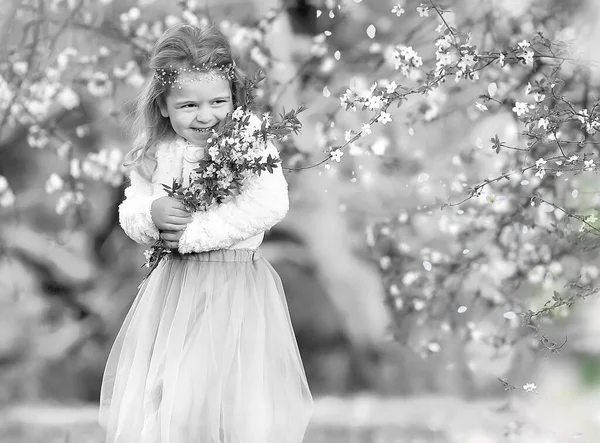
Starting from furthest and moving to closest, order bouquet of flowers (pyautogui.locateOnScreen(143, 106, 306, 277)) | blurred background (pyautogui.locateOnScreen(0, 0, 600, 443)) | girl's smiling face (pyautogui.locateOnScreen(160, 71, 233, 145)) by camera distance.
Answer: blurred background (pyautogui.locateOnScreen(0, 0, 600, 443)) → girl's smiling face (pyautogui.locateOnScreen(160, 71, 233, 145)) → bouquet of flowers (pyautogui.locateOnScreen(143, 106, 306, 277))

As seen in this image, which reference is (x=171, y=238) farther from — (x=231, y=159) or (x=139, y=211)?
(x=231, y=159)

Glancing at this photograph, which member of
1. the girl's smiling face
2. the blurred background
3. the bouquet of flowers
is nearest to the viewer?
the bouquet of flowers

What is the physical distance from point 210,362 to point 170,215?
0.35 metres

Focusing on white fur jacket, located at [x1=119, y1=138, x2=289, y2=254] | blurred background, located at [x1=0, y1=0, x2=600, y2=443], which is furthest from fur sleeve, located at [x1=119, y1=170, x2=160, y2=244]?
blurred background, located at [x1=0, y1=0, x2=600, y2=443]

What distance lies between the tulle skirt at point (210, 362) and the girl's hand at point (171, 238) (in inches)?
2.5

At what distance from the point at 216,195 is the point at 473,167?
1662mm

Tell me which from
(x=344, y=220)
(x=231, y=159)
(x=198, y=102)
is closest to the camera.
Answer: (x=231, y=159)

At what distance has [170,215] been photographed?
81.0 inches

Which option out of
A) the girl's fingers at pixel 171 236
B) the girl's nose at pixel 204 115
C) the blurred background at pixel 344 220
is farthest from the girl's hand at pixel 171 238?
the blurred background at pixel 344 220

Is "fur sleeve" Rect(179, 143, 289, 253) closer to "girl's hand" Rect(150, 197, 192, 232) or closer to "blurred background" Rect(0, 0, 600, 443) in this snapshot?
"girl's hand" Rect(150, 197, 192, 232)

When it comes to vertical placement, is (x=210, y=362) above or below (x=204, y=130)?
below

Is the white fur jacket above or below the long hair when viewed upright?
below

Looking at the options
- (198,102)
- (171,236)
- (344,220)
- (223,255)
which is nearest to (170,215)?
(171,236)

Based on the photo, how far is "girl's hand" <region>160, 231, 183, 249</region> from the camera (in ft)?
6.83
